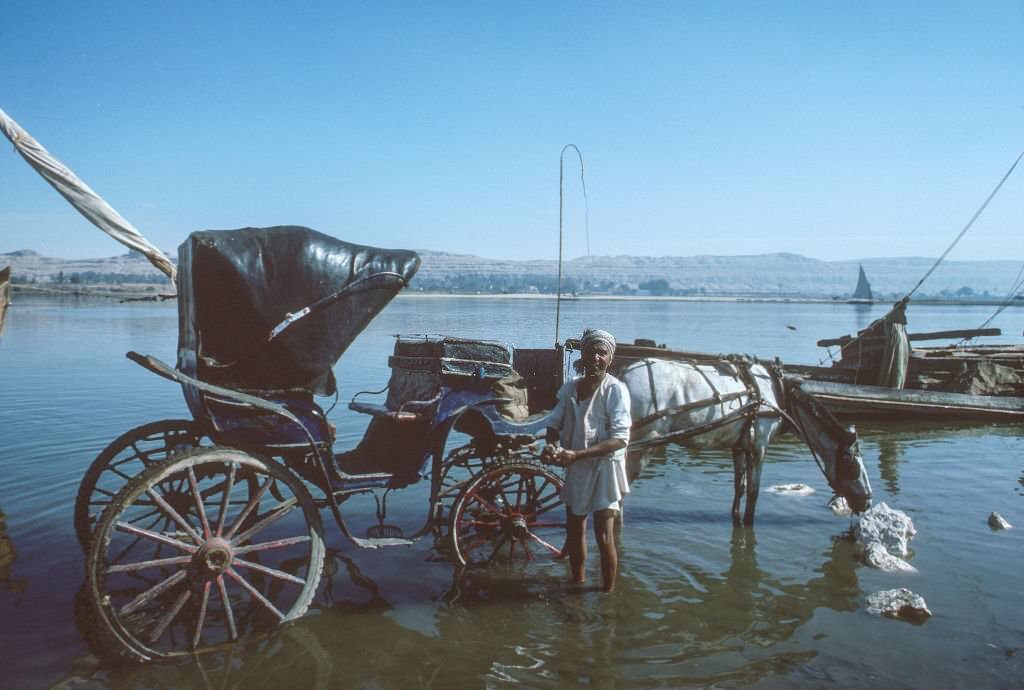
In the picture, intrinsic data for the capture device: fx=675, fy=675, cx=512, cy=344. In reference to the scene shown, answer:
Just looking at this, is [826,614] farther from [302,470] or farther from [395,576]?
[302,470]

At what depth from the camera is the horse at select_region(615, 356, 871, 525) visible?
23.0ft

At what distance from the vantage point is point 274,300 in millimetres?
4801

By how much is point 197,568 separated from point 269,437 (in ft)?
3.20

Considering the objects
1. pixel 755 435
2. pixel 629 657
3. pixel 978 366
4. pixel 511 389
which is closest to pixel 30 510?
pixel 511 389

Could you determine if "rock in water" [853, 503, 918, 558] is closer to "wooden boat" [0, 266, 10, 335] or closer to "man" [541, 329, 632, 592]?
"man" [541, 329, 632, 592]

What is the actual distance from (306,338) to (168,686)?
8.02ft

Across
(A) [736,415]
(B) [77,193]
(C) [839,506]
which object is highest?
(B) [77,193]

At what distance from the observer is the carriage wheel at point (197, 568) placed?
163 inches

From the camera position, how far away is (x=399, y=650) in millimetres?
4992

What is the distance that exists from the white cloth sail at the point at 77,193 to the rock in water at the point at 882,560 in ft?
22.3

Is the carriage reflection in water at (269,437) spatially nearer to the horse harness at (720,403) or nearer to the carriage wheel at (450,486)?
the carriage wheel at (450,486)

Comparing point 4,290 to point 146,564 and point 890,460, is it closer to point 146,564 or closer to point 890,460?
point 146,564

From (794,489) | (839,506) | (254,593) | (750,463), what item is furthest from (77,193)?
(794,489)

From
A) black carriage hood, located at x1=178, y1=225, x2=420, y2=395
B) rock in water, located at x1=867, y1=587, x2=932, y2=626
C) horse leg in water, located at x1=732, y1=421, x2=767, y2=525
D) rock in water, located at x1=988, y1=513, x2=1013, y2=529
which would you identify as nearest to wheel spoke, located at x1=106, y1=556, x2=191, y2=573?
black carriage hood, located at x1=178, y1=225, x2=420, y2=395
